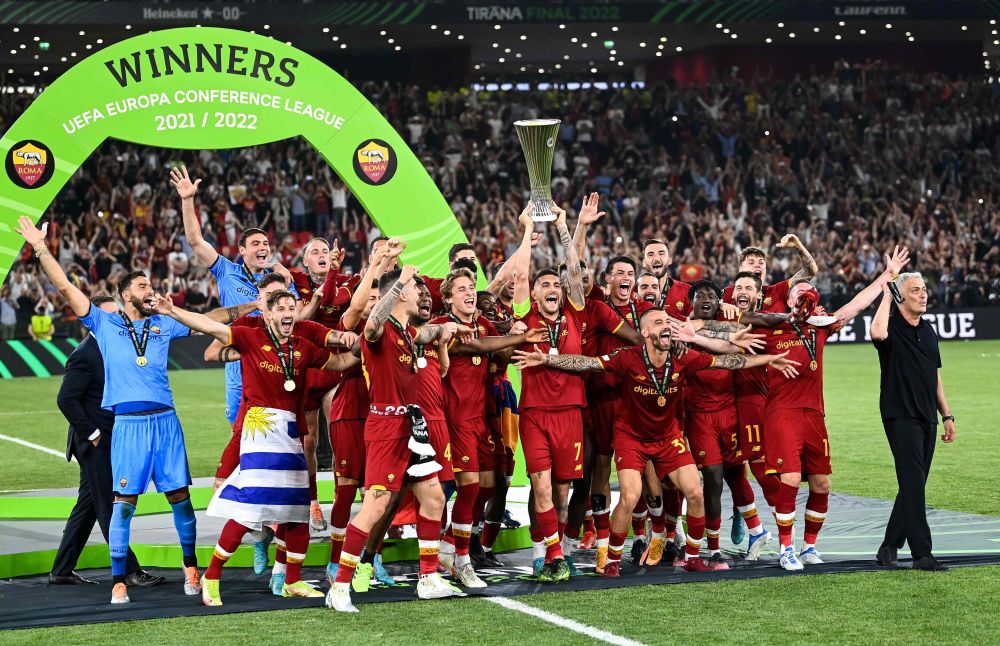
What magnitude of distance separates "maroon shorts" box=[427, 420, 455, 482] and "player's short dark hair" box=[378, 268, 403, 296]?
94cm

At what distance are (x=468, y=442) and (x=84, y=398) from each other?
9.36 feet

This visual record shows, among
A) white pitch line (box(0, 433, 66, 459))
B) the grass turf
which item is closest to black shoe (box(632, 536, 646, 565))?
the grass turf

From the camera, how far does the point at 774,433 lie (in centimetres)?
925

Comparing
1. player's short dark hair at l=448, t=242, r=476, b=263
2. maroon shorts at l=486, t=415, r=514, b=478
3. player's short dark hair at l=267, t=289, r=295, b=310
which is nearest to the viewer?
player's short dark hair at l=267, t=289, r=295, b=310

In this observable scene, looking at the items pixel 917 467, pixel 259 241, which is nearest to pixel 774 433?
pixel 917 467

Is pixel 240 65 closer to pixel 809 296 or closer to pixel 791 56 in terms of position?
pixel 809 296

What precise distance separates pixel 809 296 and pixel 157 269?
2154 cm

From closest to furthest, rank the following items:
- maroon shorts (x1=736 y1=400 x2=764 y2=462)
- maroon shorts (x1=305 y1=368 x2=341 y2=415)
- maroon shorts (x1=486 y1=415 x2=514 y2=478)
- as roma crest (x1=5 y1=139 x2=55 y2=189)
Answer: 1. maroon shorts (x1=305 y1=368 x2=341 y2=415)
2. maroon shorts (x1=486 y1=415 x2=514 y2=478)
3. as roma crest (x1=5 y1=139 x2=55 y2=189)
4. maroon shorts (x1=736 y1=400 x2=764 y2=462)

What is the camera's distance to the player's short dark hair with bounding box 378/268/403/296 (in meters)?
Answer: 8.30

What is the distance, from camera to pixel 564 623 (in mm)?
7531

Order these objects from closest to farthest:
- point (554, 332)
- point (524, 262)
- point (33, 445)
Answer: point (554, 332) → point (524, 262) → point (33, 445)

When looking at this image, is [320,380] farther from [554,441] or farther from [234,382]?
[234,382]

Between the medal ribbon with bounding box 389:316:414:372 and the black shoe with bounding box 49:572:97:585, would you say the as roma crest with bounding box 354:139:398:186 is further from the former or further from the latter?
the black shoe with bounding box 49:572:97:585

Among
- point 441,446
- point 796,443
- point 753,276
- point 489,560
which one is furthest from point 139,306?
point 796,443
